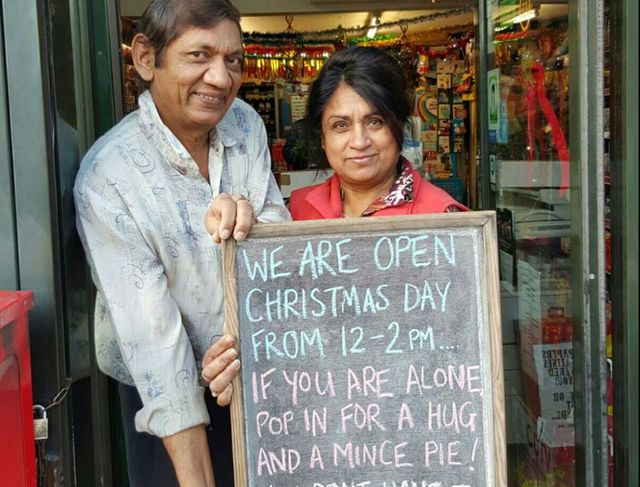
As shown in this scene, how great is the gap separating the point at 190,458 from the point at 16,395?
43 cm

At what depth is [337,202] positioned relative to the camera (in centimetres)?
215

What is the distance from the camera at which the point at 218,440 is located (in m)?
2.24

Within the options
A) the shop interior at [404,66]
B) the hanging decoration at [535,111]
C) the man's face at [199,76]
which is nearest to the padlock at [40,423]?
the man's face at [199,76]

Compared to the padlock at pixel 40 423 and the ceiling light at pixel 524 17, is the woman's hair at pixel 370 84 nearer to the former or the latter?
the ceiling light at pixel 524 17

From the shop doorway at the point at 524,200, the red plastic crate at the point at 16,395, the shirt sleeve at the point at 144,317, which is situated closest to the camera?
the red plastic crate at the point at 16,395

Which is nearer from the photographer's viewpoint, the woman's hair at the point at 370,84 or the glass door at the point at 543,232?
the woman's hair at the point at 370,84

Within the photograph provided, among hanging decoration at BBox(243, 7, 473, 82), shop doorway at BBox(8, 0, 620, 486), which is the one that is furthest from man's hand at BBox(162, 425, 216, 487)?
hanging decoration at BBox(243, 7, 473, 82)

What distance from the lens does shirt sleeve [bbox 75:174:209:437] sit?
1749mm

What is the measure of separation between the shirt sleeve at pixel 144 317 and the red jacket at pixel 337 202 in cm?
57

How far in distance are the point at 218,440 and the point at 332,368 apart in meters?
0.70

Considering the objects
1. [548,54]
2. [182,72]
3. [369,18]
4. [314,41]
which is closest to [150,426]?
[182,72]

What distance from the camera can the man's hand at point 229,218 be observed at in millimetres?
1643

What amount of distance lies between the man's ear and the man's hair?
0.06 ft

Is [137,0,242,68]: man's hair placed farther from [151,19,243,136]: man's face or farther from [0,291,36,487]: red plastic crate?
[0,291,36,487]: red plastic crate
